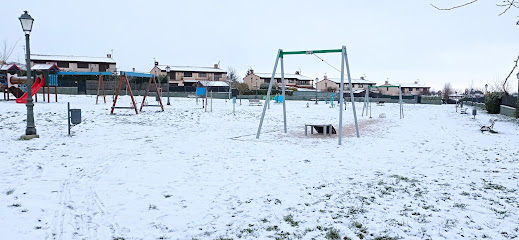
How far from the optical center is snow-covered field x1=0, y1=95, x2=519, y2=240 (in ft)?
14.2

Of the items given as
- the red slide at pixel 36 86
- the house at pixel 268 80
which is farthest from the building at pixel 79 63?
the red slide at pixel 36 86

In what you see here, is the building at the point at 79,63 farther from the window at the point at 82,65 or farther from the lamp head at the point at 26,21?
the lamp head at the point at 26,21

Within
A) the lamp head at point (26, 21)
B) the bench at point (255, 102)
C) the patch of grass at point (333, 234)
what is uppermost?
the lamp head at point (26, 21)

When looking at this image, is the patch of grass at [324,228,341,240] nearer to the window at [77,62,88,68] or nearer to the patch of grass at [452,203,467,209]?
the patch of grass at [452,203,467,209]

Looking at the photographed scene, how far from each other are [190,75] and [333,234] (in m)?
68.6

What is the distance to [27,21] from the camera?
9.75 metres

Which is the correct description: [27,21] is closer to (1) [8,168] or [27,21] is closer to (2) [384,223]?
(1) [8,168]

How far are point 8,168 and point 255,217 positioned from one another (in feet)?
17.4

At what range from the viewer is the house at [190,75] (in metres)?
69.3

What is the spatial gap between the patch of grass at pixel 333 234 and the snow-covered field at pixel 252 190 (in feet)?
0.09

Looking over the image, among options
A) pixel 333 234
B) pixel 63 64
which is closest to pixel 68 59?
pixel 63 64

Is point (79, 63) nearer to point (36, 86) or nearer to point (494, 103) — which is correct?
point (36, 86)

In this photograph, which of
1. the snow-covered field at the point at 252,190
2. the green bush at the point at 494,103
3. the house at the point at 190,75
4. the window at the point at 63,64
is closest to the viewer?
the snow-covered field at the point at 252,190

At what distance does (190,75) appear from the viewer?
2766 inches
